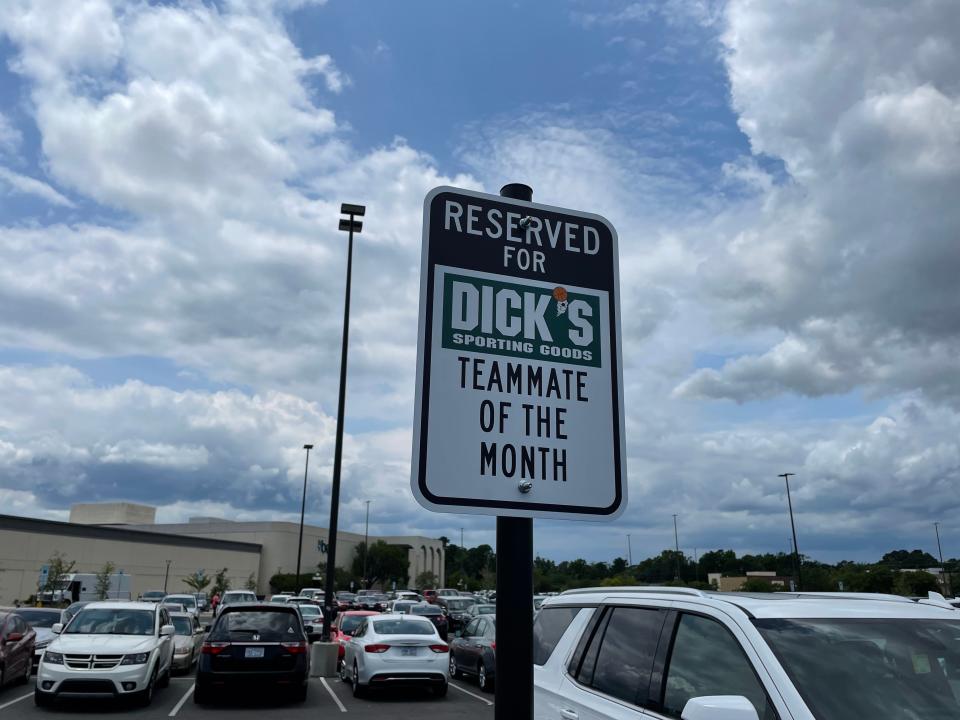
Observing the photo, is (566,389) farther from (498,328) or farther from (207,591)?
(207,591)

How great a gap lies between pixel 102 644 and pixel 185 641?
Result: 18.2 ft

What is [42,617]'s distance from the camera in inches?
806

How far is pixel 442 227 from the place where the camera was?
234cm

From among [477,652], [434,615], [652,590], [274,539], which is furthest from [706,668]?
[274,539]

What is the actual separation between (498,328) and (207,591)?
3291 inches

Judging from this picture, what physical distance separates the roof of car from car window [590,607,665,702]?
13cm

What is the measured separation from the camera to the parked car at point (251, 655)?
46.0 feet

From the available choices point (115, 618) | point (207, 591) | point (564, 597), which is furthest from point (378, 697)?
point (207, 591)

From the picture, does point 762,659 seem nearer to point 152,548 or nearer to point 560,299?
point 560,299

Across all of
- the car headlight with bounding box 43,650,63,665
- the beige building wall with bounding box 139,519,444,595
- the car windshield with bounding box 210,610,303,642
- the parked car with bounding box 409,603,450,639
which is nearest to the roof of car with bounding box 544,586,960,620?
the car windshield with bounding box 210,610,303,642

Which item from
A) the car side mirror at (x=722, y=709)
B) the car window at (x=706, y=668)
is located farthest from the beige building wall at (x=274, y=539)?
the car side mirror at (x=722, y=709)

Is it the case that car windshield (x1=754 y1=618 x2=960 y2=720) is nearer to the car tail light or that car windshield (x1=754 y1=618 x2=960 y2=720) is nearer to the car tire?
the car tail light

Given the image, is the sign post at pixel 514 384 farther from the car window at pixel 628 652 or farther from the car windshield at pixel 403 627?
the car windshield at pixel 403 627

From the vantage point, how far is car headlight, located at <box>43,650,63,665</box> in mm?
13234
